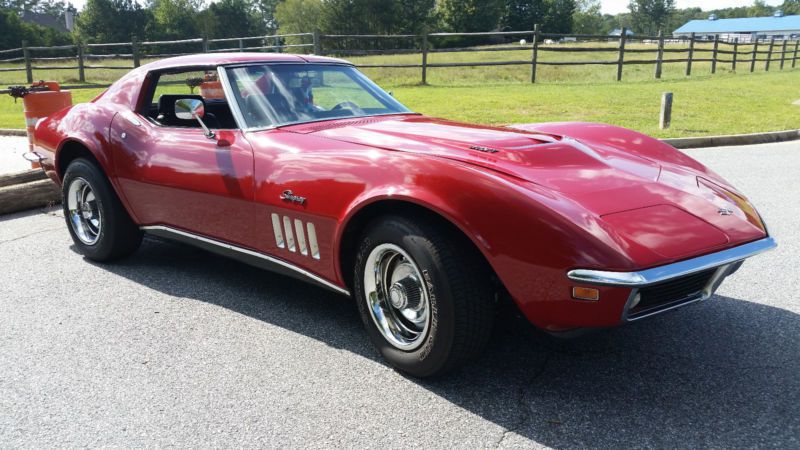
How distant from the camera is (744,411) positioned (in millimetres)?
2432

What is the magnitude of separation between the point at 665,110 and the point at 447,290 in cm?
917

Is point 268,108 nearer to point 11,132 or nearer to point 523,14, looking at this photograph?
point 11,132

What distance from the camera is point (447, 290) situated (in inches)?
96.1

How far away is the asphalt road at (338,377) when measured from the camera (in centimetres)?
236

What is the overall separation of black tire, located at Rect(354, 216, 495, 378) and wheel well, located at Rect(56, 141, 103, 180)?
2.72 meters

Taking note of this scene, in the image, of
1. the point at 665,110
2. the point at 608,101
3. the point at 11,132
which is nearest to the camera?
the point at 665,110

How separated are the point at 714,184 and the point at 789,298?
105 cm

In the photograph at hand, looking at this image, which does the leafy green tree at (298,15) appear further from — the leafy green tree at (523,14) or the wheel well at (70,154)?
the wheel well at (70,154)

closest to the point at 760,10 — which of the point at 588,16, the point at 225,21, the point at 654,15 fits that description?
the point at 654,15

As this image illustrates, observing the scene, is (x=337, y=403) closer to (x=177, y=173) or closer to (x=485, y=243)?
(x=485, y=243)

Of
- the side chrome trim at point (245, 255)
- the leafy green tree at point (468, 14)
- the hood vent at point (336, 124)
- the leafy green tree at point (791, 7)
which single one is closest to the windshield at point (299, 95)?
the hood vent at point (336, 124)

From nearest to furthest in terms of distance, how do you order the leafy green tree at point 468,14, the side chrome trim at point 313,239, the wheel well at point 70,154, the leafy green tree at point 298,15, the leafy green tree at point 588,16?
the side chrome trim at point 313,239, the wheel well at point 70,154, the leafy green tree at point 468,14, the leafy green tree at point 298,15, the leafy green tree at point 588,16

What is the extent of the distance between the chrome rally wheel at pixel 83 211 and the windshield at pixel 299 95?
5.14 ft

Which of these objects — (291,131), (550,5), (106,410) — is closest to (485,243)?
(291,131)
